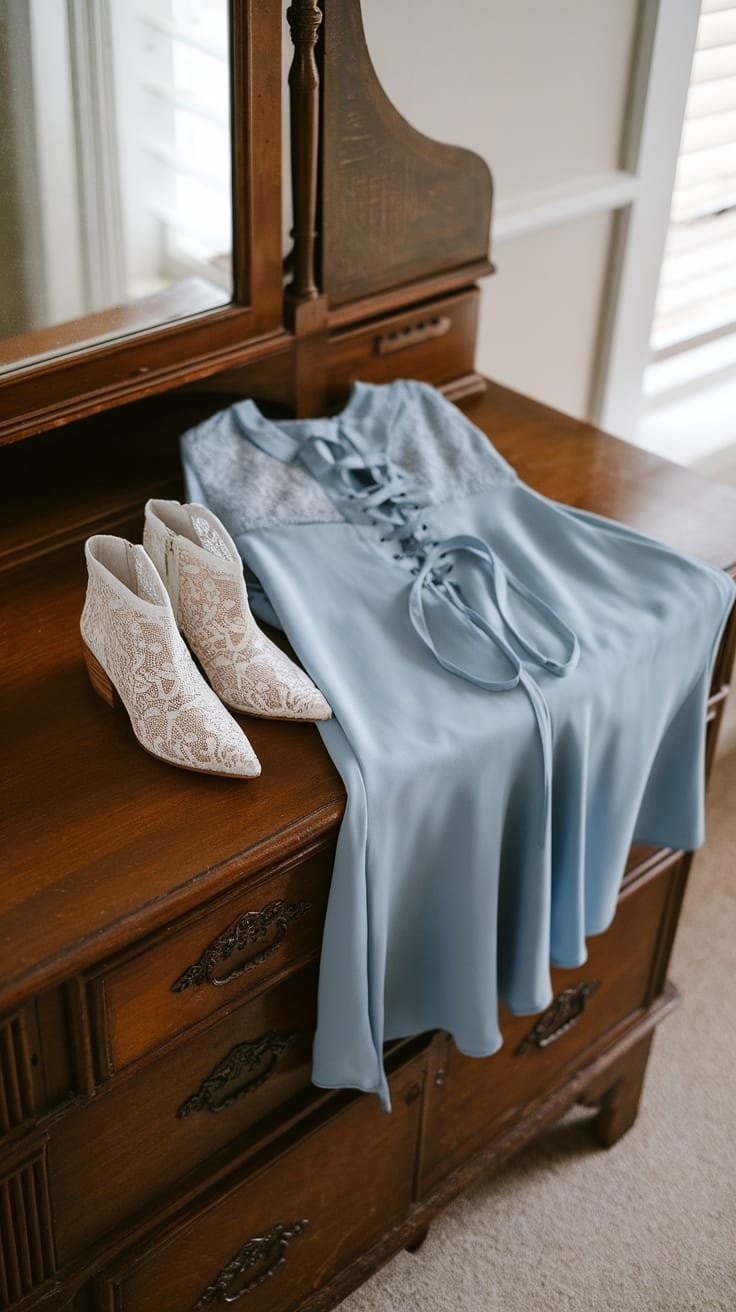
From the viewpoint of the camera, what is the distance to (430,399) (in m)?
1.40

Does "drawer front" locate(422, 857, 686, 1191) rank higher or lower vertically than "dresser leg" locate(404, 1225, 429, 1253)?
higher

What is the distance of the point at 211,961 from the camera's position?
101 cm

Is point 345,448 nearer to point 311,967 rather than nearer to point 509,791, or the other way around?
point 509,791

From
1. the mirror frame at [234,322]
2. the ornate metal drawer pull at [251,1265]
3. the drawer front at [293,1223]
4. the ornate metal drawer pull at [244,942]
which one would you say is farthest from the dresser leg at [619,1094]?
the mirror frame at [234,322]

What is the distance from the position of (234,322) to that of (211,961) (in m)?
0.61

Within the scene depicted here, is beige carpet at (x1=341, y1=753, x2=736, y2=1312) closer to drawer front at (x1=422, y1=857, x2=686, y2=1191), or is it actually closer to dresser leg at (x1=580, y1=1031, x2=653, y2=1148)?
dresser leg at (x1=580, y1=1031, x2=653, y2=1148)

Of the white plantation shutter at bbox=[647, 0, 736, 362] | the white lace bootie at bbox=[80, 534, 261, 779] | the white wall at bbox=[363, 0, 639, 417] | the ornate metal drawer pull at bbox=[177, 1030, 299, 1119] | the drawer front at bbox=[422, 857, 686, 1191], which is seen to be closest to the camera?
the white lace bootie at bbox=[80, 534, 261, 779]

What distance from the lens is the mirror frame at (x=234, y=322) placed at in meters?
1.18

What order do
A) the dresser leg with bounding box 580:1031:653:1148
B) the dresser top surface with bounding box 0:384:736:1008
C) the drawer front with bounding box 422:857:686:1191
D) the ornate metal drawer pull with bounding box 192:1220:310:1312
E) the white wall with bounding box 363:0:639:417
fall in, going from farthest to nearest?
the dresser leg with bounding box 580:1031:653:1148 < the white wall with bounding box 363:0:639:417 < the drawer front with bounding box 422:857:686:1191 < the ornate metal drawer pull with bounding box 192:1220:310:1312 < the dresser top surface with bounding box 0:384:736:1008

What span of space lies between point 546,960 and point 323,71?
828mm

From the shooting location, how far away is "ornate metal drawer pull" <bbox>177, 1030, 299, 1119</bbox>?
111 cm

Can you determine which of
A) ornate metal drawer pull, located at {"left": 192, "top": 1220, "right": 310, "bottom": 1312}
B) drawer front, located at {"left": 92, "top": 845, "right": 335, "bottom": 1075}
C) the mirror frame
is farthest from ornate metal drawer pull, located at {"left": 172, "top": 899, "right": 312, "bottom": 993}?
the mirror frame

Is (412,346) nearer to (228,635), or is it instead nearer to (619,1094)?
(228,635)

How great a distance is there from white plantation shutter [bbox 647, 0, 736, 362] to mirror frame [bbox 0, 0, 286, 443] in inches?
31.3
